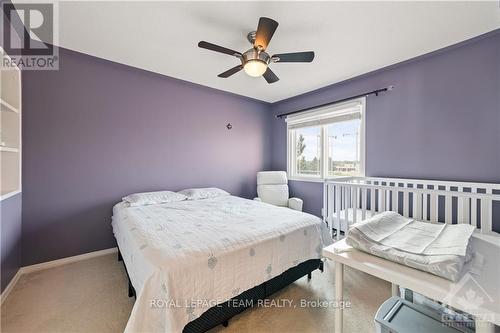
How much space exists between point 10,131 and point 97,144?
0.74 meters

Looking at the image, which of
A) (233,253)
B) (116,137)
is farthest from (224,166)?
(233,253)

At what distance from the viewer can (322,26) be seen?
6.51ft

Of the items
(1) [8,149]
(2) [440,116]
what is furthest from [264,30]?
(1) [8,149]

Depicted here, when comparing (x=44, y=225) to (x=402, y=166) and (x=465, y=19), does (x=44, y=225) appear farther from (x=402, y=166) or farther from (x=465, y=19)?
(x=465, y=19)

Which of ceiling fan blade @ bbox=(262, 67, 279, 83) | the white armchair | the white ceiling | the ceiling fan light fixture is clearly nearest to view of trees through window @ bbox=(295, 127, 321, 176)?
the white armchair

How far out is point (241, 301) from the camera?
1.54 meters

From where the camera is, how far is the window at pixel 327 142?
3234 millimetres

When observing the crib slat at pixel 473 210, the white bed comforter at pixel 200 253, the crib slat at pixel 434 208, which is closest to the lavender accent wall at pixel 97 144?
the white bed comforter at pixel 200 253

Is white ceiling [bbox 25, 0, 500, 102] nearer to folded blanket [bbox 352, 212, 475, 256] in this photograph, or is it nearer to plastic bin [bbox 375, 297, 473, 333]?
folded blanket [bbox 352, 212, 475, 256]

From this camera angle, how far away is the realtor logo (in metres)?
1.81

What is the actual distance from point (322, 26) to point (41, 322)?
338 centimetres

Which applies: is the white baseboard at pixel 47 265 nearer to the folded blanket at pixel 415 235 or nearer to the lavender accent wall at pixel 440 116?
the folded blanket at pixel 415 235

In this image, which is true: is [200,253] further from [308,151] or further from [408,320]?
[308,151]

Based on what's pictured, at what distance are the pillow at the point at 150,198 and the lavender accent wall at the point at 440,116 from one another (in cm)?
279
